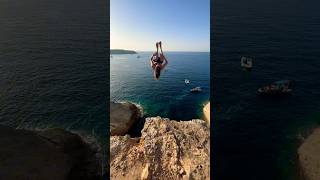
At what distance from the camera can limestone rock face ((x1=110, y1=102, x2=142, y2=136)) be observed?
157 feet

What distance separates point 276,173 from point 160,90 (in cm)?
2422

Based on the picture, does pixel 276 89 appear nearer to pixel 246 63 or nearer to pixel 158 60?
pixel 246 63

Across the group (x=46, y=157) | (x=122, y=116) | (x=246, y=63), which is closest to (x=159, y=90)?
(x=122, y=116)

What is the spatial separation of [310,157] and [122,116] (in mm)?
27640

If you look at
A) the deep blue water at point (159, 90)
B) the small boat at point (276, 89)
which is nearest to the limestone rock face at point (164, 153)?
the deep blue water at point (159, 90)

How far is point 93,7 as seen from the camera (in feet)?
249

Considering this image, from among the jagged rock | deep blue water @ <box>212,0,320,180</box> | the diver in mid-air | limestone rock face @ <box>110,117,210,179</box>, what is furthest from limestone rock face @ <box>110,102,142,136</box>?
the diver in mid-air

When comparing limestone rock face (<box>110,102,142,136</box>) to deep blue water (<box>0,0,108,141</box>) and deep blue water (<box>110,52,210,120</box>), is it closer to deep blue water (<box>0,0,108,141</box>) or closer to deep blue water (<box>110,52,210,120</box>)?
deep blue water (<box>110,52,210,120</box>)

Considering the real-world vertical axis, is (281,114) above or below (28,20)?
below

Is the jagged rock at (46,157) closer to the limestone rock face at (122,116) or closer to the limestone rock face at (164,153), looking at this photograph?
the limestone rock face at (164,153)

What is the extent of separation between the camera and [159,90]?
53344mm

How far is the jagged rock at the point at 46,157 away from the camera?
33844 millimetres

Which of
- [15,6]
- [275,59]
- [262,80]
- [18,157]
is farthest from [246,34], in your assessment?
[15,6]

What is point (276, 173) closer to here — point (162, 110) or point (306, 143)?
point (306, 143)
